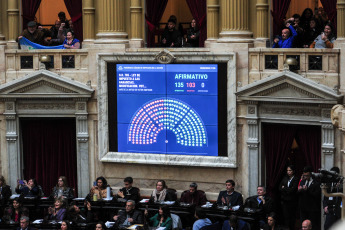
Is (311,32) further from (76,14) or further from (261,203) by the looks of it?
(76,14)

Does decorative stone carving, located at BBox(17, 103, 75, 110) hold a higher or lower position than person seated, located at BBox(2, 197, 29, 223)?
higher

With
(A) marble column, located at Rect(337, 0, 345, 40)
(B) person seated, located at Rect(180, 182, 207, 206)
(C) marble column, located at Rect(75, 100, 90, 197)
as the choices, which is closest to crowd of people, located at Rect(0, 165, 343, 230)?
(B) person seated, located at Rect(180, 182, 207, 206)

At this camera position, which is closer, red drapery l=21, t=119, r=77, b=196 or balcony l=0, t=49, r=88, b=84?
balcony l=0, t=49, r=88, b=84

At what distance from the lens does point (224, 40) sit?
2147 cm

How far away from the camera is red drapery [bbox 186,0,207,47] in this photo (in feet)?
72.9

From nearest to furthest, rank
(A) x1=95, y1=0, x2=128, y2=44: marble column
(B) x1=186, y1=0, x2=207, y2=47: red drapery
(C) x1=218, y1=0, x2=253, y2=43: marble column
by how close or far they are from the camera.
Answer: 1. (C) x1=218, y1=0, x2=253, y2=43: marble column
2. (B) x1=186, y1=0, x2=207, y2=47: red drapery
3. (A) x1=95, y1=0, x2=128, y2=44: marble column

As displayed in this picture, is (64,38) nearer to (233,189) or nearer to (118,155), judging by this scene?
(118,155)

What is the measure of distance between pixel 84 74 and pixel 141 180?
3.03 metres

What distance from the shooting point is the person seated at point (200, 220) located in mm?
18969

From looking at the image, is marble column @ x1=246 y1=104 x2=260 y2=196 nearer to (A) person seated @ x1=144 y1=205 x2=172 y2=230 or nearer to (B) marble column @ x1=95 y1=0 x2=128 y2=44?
(A) person seated @ x1=144 y1=205 x2=172 y2=230

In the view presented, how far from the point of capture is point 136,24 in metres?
22.7

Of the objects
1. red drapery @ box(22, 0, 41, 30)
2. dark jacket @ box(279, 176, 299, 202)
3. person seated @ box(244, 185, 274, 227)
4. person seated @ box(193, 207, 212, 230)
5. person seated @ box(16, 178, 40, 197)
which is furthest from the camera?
red drapery @ box(22, 0, 41, 30)

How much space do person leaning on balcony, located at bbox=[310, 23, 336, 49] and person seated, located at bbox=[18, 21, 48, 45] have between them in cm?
729

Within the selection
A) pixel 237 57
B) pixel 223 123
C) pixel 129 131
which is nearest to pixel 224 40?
pixel 237 57
